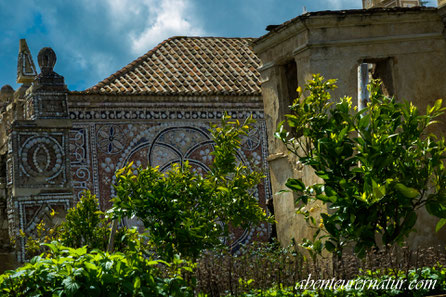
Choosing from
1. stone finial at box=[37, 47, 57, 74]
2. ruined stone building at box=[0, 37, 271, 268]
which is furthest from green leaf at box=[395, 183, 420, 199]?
stone finial at box=[37, 47, 57, 74]

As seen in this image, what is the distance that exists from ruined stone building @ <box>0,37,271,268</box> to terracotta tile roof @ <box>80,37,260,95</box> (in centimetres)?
2

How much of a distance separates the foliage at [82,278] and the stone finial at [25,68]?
432 inches

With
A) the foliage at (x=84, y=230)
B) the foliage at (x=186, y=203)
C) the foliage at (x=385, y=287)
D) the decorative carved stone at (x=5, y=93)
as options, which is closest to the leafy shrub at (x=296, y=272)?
the foliage at (x=385, y=287)

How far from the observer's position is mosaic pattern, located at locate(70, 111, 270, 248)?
14.2m

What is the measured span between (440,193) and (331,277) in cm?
119

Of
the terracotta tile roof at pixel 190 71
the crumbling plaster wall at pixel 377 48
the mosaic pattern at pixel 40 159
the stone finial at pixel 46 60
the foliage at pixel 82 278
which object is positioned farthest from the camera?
A: the terracotta tile roof at pixel 190 71

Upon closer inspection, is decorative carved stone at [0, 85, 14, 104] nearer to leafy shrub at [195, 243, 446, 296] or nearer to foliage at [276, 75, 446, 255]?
leafy shrub at [195, 243, 446, 296]

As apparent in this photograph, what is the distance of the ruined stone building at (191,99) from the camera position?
985cm

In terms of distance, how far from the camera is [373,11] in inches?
385

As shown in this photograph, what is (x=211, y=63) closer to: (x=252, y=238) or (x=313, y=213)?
(x=252, y=238)

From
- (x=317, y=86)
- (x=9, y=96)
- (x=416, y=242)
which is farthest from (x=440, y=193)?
(x=9, y=96)

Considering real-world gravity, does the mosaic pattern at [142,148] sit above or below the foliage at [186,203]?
above

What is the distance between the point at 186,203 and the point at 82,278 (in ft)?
10.6

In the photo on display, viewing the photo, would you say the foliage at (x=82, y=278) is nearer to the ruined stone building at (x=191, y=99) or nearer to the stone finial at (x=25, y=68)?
the ruined stone building at (x=191, y=99)
